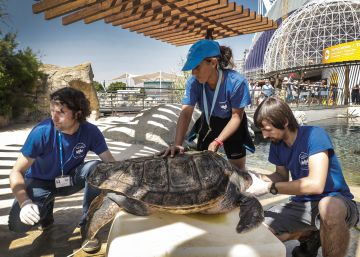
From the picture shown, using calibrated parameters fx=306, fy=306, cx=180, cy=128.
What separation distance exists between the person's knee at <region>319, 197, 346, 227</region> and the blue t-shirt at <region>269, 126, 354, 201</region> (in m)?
0.12

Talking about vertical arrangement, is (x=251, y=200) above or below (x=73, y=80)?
below

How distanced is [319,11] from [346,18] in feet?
12.7

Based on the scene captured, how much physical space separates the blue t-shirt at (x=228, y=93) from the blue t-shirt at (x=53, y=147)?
44.1 inches

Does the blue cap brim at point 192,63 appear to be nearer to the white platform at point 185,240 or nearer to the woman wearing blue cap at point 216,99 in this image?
the woman wearing blue cap at point 216,99

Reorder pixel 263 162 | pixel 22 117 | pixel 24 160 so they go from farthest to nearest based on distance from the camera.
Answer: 1. pixel 22 117
2. pixel 263 162
3. pixel 24 160

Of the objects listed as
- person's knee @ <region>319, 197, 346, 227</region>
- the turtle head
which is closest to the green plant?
the turtle head

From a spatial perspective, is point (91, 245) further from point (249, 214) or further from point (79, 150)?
point (249, 214)

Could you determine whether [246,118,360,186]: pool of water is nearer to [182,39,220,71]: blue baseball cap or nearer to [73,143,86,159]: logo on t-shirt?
[182,39,220,71]: blue baseball cap

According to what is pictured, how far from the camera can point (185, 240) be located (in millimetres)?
1663

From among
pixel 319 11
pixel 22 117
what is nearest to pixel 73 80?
pixel 22 117

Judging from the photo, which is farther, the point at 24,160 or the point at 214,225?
the point at 24,160

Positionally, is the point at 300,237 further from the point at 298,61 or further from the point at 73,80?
the point at 298,61

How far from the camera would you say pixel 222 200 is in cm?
212

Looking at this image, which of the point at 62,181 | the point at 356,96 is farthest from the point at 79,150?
the point at 356,96
